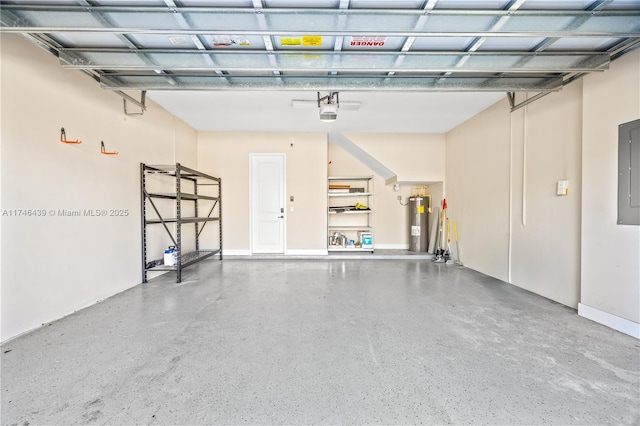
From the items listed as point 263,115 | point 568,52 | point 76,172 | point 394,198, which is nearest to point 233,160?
point 263,115

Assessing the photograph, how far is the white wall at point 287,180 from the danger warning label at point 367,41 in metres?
3.32

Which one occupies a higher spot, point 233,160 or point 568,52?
point 568,52

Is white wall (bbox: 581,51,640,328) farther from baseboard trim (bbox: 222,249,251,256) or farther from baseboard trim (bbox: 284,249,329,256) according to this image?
baseboard trim (bbox: 222,249,251,256)

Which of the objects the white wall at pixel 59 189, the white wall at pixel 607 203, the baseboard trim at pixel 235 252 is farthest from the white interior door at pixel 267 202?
the white wall at pixel 607 203

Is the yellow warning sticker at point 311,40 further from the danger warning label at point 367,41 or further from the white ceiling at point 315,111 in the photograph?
the white ceiling at point 315,111

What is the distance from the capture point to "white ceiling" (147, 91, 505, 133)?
3727 mm

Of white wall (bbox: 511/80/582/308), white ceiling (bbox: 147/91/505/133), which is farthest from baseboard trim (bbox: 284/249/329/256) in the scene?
white wall (bbox: 511/80/582/308)

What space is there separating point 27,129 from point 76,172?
587 mm

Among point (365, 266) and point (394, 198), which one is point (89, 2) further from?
point (394, 198)

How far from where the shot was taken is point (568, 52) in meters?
2.42


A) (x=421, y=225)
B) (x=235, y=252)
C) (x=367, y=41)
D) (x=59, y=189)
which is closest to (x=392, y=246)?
(x=421, y=225)

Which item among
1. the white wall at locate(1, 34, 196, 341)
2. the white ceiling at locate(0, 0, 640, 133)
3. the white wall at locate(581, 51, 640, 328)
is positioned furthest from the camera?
the white wall at locate(581, 51, 640, 328)

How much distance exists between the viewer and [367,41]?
235cm

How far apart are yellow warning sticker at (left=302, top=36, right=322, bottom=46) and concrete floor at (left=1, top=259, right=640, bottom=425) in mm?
2629
